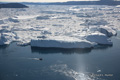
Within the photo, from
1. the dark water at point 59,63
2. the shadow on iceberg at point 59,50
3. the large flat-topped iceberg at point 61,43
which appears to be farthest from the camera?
the large flat-topped iceberg at point 61,43

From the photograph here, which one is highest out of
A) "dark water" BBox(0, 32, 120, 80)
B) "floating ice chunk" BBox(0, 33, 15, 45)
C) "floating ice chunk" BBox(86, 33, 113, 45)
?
"floating ice chunk" BBox(86, 33, 113, 45)

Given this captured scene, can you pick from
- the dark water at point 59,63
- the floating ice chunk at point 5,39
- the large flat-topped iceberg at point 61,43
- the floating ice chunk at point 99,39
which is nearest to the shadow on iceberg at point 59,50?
the dark water at point 59,63

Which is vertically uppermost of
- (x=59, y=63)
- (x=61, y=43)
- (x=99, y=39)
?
(x=99, y=39)

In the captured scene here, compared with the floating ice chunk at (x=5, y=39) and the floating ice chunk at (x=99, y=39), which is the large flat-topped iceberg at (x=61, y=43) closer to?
the floating ice chunk at (x=99, y=39)

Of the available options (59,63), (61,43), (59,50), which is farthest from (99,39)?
(59,63)

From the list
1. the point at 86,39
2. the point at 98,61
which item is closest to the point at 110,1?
the point at 86,39

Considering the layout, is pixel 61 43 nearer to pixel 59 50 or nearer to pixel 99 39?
pixel 59 50

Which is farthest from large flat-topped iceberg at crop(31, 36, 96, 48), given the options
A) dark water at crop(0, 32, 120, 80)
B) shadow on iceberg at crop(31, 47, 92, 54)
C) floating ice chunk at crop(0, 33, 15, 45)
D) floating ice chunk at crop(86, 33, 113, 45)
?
floating ice chunk at crop(0, 33, 15, 45)

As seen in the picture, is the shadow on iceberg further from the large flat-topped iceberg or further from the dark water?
the large flat-topped iceberg
